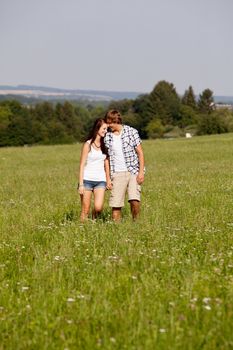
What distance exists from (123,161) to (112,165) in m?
0.22

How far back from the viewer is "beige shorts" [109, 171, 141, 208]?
9430 millimetres

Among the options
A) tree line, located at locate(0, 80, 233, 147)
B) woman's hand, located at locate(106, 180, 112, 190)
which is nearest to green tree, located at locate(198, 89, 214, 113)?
tree line, located at locate(0, 80, 233, 147)

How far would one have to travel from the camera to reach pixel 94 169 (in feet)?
31.1

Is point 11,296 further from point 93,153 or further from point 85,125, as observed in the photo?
point 85,125

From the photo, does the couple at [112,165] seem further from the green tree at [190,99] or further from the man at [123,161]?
the green tree at [190,99]

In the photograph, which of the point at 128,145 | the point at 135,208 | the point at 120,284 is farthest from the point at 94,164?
the point at 120,284

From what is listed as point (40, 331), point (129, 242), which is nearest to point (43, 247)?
point (129, 242)

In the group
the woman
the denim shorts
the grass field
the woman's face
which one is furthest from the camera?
the denim shorts

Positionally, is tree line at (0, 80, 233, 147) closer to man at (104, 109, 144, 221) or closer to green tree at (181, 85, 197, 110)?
A: green tree at (181, 85, 197, 110)

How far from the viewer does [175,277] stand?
539cm

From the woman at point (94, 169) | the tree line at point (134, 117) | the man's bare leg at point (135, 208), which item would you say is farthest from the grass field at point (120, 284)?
the tree line at point (134, 117)

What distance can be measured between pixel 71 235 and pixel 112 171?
85.5 inches

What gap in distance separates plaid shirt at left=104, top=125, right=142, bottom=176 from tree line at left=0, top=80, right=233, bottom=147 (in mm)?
76289

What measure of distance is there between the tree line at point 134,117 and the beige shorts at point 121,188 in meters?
76.3
